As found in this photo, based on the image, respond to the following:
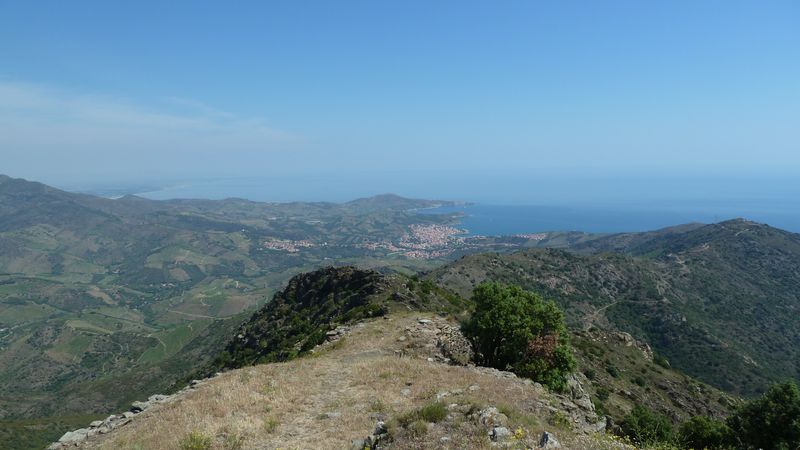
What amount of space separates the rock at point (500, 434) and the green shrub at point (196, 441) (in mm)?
8882

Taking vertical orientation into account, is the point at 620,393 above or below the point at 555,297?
above

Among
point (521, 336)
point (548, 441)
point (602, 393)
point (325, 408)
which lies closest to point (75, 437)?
point (325, 408)

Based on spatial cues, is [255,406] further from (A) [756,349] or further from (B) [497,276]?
(A) [756,349]

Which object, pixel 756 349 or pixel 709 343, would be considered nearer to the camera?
pixel 709 343

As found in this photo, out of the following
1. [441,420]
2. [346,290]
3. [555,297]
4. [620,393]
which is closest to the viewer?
[441,420]

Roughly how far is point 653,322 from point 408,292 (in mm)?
98873

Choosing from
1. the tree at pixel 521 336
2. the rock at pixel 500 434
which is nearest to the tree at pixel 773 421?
the tree at pixel 521 336

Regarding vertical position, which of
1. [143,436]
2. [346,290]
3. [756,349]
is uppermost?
[143,436]

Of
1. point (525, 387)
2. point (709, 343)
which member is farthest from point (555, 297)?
point (525, 387)

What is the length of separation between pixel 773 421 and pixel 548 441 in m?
27.9

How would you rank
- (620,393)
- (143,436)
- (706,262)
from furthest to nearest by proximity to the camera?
(706,262) → (620,393) → (143,436)

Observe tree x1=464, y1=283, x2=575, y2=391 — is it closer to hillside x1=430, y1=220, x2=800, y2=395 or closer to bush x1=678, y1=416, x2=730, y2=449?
bush x1=678, y1=416, x2=730, y2=449

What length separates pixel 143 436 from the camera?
50.8 feet

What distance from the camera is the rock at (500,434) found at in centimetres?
1180
